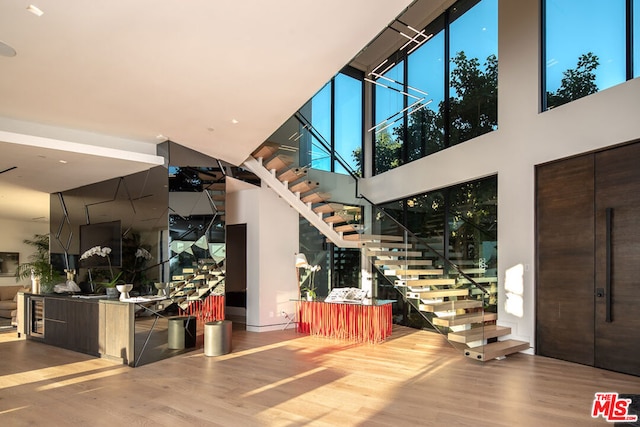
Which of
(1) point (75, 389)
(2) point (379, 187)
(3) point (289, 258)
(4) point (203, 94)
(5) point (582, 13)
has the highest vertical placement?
(5) point (582, 13)

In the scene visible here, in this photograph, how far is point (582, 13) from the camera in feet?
19.2

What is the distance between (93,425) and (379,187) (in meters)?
7.33

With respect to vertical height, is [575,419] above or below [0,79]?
below

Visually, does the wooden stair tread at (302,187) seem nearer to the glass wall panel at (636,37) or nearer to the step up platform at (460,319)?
the step up platform at (460,319)

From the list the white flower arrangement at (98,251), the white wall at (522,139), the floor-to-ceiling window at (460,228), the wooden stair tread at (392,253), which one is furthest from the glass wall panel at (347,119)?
the white flower arrangement at (98,251)

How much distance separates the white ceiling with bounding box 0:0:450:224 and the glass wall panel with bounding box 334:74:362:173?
360cm

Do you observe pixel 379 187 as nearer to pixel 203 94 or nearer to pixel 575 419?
pixel 203 94

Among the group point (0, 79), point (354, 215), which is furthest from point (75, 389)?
point (354, 215)

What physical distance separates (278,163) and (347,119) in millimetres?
3191

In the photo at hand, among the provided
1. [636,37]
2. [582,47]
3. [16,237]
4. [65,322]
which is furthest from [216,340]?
[16,237]

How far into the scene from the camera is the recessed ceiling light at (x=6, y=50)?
3.79 metres

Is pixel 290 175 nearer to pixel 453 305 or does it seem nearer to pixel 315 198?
pixel 315 198

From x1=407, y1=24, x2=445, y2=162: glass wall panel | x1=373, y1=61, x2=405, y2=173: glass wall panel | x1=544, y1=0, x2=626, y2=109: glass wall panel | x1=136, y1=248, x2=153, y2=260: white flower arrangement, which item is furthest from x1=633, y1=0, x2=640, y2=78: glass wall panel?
x1=136, y1=248, x2=153, y2=260: white flower arrangement

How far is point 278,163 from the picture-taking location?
25.7ft
